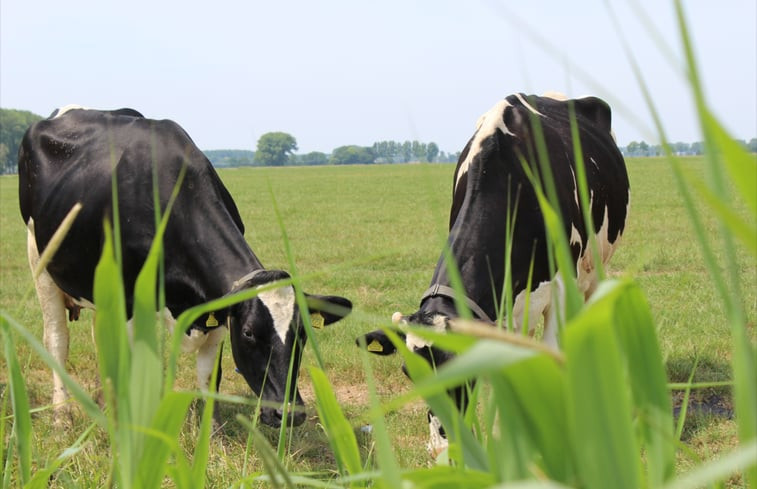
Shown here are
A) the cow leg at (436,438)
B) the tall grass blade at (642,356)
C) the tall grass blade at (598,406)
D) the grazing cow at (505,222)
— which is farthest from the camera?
the grazing cow at (505,222)

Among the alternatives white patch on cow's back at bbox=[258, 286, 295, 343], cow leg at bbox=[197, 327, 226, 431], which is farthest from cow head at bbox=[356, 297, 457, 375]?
cow leg at bbox=[197, 327, 226, 431]

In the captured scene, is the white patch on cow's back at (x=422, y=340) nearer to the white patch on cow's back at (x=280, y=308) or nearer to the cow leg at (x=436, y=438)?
the cow leg at (x=436, y=438)

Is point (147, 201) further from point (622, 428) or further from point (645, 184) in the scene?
point (645, 184)

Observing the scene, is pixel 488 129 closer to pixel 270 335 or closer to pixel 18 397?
pixel 270 335

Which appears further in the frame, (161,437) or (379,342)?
(379,342)

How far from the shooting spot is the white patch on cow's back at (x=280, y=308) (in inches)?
167

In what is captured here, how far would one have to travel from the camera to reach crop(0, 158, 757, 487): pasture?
327 centimetres

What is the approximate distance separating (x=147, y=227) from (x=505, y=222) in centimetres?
205

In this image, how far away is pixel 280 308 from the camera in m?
4.29

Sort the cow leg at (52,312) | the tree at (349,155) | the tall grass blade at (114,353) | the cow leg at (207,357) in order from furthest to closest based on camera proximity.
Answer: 1. the tree at (349,155)
2. the cow leg at (52,312)
3. the cow leg at (207,357)
4. the tall grass blade at (114,353)

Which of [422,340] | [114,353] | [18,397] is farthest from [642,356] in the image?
[422,340]

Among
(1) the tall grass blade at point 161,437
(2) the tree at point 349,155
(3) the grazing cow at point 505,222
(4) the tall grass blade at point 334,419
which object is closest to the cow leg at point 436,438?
(3) the grazing cow at point 505,222

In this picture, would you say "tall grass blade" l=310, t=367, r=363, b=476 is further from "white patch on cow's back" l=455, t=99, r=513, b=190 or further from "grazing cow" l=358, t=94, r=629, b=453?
"white patch on cow's back" l=455, t=99, r=513, b=190

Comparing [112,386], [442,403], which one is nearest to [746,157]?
[442,403]
